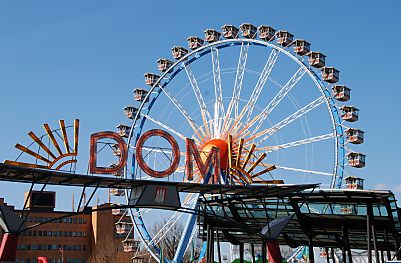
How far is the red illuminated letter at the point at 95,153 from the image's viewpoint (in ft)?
114

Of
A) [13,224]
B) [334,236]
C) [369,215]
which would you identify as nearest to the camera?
[13,224]

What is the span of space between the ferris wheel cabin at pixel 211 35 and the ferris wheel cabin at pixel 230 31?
98 cm

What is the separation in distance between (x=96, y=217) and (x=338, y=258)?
173 feet

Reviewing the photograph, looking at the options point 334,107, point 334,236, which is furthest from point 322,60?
point 334,236

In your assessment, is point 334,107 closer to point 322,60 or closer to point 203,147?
point 322,60

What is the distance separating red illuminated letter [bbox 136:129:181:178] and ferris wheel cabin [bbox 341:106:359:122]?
791 inches

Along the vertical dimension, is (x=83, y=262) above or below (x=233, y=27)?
below

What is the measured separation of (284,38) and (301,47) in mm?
1904

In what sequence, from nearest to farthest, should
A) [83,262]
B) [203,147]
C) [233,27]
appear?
[203,147], [233,27], [83,262]

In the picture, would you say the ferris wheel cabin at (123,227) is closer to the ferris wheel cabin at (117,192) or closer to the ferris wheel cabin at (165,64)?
the ferris wheel cabin at (117,192)

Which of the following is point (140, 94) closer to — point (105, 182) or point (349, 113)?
point (349, 113)

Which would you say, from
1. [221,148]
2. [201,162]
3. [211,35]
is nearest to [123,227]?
[221,148]

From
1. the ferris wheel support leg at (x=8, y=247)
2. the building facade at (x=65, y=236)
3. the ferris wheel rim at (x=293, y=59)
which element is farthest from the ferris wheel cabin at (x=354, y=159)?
the building facade at (x=65, y=236)

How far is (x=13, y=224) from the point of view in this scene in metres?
29.9
